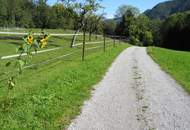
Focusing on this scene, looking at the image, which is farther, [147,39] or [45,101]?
[147,39]

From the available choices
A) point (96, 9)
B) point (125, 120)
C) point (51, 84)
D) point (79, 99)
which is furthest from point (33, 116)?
point (96, 9)

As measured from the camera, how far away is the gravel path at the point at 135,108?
7.74 m

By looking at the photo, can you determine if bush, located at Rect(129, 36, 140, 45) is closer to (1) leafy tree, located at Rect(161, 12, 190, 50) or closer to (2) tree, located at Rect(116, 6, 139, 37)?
(1) leafy tree, located at Rect(161, 12, 190, 50)

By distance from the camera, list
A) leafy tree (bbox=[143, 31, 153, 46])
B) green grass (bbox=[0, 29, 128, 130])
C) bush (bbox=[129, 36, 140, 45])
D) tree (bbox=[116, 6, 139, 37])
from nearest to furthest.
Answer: green grass (bbox=[0, 29, 128, 130]), bush (bbox=[129, 36, 140, 45]), leafy tree (bbox=[143, 31, 153, 46]), tree (bbox=[116, 6, 139, 37])

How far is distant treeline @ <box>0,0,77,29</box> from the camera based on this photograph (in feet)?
308

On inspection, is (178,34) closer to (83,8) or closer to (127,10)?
(127,10)

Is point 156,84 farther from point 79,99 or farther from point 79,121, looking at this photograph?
point 79,121

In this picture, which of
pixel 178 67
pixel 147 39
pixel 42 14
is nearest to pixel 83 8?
pixel 178 67

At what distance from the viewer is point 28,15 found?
10988cm

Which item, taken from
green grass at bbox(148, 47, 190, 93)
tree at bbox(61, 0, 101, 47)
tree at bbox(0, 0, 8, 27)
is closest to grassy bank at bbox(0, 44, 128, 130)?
green grass at bbox(148, 47, 190, 93)

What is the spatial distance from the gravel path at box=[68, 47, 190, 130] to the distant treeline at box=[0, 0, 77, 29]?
7552cm

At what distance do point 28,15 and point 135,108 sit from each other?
104 metres

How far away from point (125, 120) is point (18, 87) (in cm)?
498

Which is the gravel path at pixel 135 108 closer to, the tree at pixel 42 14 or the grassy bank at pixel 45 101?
the grassy bank at pixel 45 101
